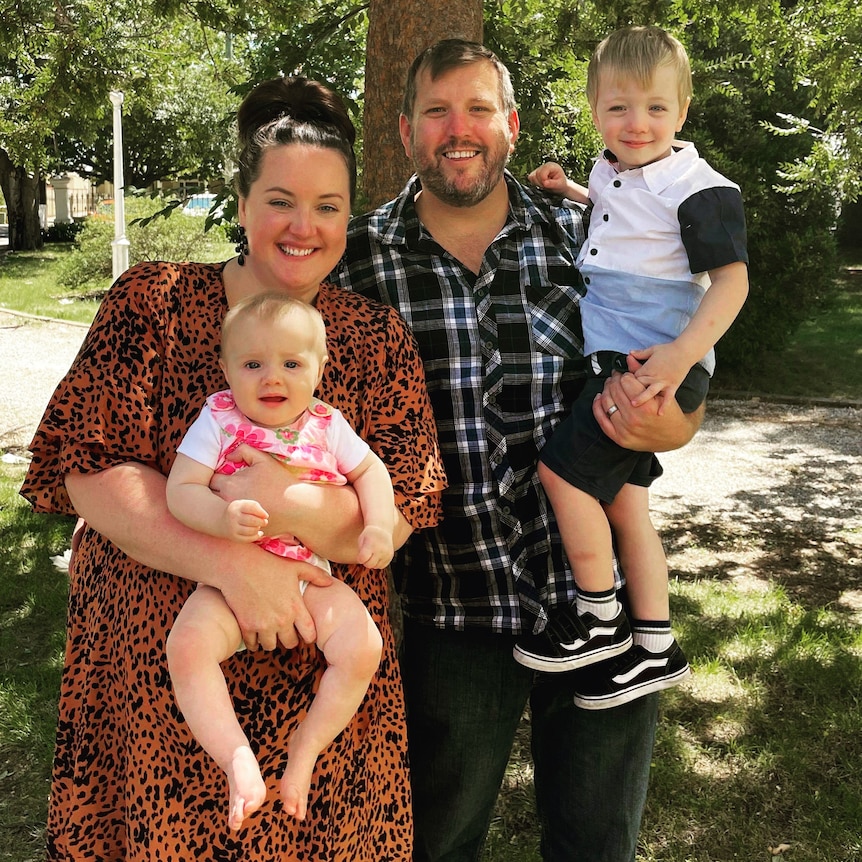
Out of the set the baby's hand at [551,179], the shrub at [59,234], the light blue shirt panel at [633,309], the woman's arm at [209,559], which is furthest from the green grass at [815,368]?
Answer: the shrub at [59,234]

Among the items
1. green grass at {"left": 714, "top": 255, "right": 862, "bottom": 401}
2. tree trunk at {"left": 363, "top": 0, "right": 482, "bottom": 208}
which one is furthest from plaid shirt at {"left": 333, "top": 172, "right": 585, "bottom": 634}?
green grass at {"left": 714, "top": 255, "right": 862, "bottom": 401}

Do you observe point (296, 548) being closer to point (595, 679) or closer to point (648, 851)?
point (595, 679)

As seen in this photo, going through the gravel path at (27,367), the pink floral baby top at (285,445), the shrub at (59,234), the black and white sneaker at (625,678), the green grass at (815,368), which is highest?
the pink floral baby top at (285,445)

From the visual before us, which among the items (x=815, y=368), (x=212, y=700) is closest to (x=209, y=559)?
(x=212, y=700)

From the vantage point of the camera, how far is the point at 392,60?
11.9 feet

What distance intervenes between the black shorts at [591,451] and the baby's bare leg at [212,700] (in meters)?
0.93

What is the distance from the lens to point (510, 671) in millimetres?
2572

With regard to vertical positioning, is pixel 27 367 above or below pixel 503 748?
below

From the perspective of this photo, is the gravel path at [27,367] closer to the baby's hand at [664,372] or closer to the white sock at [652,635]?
the white sock at [652,635]

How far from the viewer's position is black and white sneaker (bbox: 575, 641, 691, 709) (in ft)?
7.98

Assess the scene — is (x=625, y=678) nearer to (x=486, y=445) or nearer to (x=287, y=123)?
(x=486, y=445)

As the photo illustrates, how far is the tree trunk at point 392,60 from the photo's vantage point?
355 centimetres

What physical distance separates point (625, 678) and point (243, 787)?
1053 mm

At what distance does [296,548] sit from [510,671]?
0.86 m
